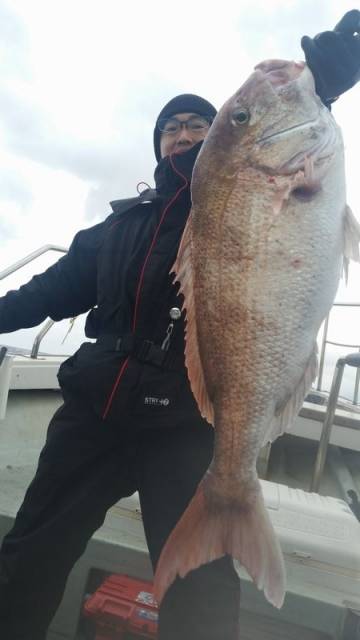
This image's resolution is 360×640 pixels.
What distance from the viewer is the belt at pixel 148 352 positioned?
68.3 inches

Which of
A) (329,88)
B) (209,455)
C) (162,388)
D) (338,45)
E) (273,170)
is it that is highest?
(338,45)

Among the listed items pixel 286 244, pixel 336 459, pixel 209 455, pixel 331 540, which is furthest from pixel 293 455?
pixel 286 244

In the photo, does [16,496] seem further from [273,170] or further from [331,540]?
[273,170]

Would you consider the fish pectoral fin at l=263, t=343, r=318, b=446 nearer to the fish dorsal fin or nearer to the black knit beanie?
the fish dorsal fin

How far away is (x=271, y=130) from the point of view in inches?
59.9

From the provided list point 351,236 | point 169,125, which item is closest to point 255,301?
point 351,236

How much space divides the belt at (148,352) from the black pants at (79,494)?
0.77 feet

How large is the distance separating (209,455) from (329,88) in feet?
4.60

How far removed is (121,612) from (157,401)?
3.47ft

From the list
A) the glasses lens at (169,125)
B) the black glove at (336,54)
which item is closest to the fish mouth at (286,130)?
the black glove at (336,54)

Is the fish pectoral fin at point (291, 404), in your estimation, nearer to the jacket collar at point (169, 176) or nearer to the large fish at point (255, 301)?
the large fish at point (255, 301)

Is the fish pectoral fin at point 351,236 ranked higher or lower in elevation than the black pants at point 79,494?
higher

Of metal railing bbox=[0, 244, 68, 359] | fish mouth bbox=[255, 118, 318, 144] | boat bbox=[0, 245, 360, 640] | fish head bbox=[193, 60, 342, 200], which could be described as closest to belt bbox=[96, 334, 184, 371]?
fish head bbox=[193, 60, 342, 200]

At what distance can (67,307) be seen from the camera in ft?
7.45
